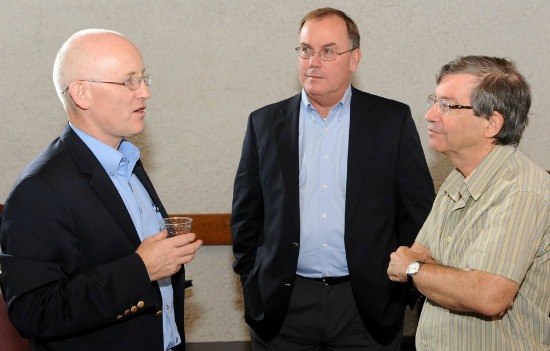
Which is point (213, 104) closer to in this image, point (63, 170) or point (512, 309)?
point (63, 170)

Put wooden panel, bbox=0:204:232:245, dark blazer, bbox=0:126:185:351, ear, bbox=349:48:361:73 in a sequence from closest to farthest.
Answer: dark blazer, bbox=0:126:185:351, ear, bbox=349:48:361:73, wooden panel, bbox=0:204:232:245

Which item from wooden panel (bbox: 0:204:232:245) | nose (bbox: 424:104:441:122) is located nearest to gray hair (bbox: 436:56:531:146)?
nose (bbox: 424:104:441:122)

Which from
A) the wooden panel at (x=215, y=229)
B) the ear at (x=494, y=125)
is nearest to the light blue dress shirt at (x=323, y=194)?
the ear at (x=494, y=125)

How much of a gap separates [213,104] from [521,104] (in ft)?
8.10

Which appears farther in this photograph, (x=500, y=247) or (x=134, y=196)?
(x=134, y=196)

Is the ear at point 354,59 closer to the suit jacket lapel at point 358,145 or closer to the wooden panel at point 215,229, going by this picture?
the suit jacket lapel at point 358,145

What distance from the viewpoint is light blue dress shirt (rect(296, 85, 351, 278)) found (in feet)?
10.3

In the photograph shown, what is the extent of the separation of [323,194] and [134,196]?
3.31 ft

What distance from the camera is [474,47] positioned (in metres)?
4.51

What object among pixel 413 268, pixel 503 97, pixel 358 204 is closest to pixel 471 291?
pixel 413 268

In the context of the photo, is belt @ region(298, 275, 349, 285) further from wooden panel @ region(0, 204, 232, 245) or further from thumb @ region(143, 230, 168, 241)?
wooden panel @ region(0, 204, 232, 245)

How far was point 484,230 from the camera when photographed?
7.14ft

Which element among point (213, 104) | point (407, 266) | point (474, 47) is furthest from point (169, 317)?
point (474, 47)

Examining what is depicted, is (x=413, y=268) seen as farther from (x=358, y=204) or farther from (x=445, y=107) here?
(x=358, y=204)
